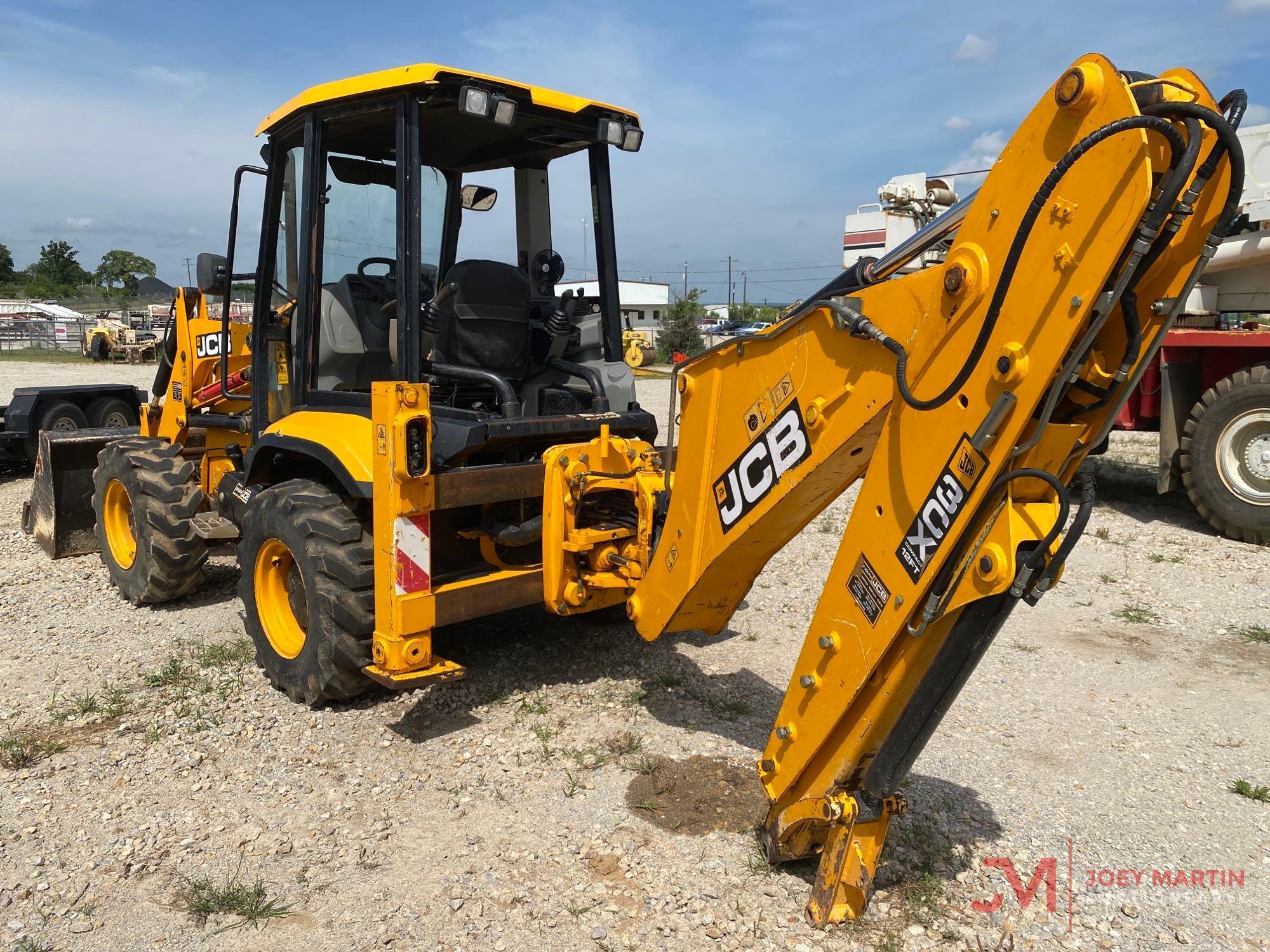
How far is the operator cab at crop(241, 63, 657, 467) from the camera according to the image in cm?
388

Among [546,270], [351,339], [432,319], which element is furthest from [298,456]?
[546,270]

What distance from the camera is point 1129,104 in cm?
189

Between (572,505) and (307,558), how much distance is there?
1.15m

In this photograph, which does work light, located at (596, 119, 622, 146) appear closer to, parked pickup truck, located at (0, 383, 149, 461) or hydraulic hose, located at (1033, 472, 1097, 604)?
hydraulic hose, located at (1033, 472, 1097, 604)

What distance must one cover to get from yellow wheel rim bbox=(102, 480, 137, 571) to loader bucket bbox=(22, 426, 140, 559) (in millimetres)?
569

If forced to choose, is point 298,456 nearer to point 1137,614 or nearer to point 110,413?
point 1137,614

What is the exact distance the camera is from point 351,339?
443 cm

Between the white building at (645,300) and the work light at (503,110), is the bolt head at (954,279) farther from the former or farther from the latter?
the white building at (645,300)

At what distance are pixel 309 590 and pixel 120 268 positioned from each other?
83562 millimetres

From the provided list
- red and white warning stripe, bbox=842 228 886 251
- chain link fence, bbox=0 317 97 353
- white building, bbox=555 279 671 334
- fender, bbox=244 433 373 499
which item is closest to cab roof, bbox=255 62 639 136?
fender, bbox=244 433 373 499

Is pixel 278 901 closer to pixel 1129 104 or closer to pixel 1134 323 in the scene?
pixel 1134 323

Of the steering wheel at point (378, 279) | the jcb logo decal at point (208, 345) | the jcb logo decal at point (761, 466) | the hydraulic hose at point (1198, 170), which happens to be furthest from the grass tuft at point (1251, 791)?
the jcb logo decal at point (208, 345)

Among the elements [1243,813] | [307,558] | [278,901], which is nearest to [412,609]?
[307,558]

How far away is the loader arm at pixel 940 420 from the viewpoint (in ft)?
6.40
